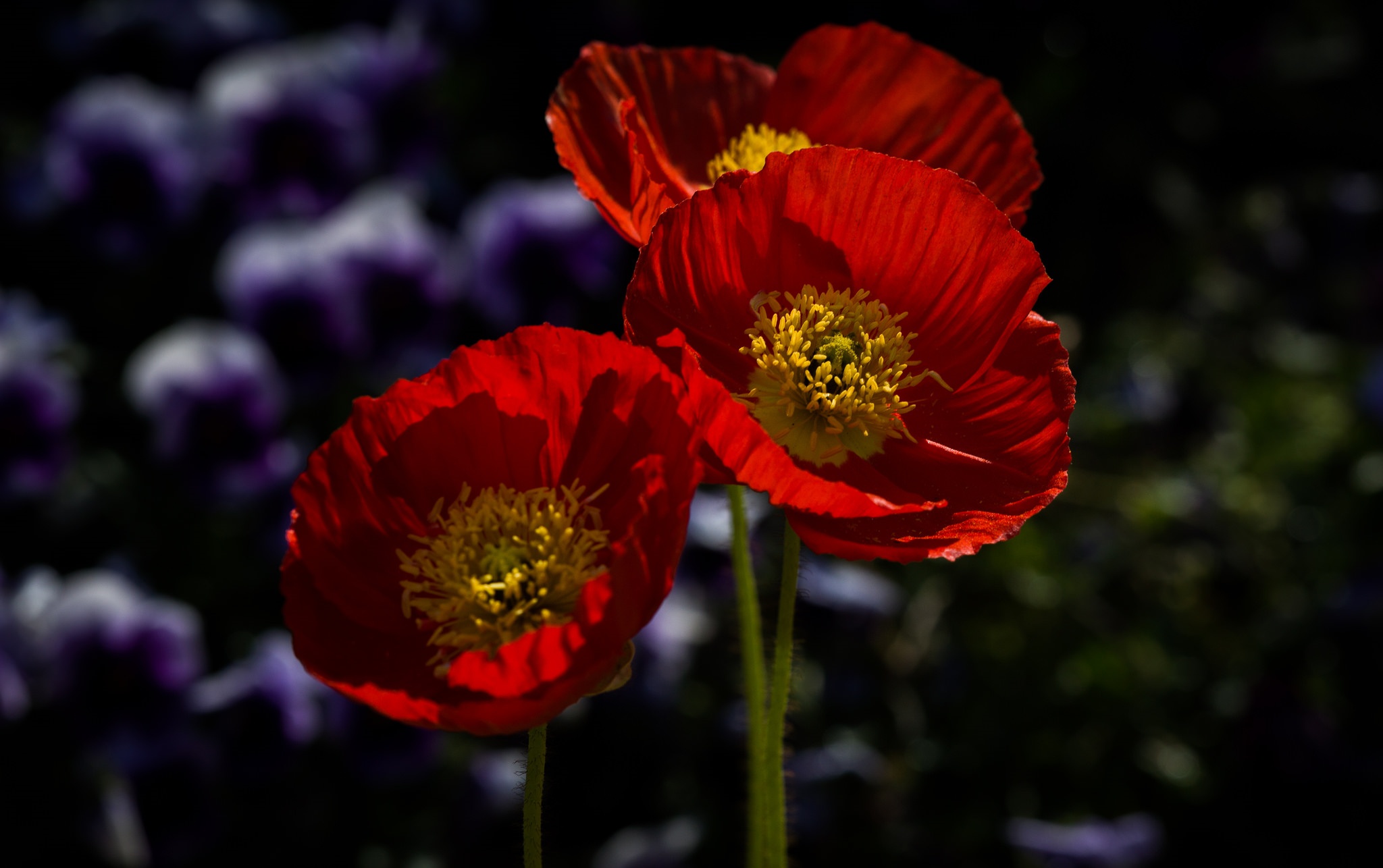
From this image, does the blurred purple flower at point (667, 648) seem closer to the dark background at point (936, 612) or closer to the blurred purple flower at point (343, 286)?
the dark background at point (936, 612)

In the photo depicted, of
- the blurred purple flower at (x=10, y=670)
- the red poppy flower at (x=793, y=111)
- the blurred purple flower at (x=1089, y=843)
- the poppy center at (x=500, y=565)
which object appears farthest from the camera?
the blurred purple flower at (x=1089, y=843)

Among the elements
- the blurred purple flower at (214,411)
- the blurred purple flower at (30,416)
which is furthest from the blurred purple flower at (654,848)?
the blurred purple flower at (30,416)

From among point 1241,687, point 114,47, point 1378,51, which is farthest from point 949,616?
point 1378,51

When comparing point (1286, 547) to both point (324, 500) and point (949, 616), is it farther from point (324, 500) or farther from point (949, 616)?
point (324, 500)

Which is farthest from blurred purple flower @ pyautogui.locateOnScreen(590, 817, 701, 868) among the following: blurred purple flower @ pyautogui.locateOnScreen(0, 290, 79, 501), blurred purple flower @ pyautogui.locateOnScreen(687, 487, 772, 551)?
blurred purple flower @ pyautogui.locateOnScreen(0, 290, 79, 501)

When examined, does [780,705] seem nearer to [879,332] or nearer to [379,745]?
[879,332]

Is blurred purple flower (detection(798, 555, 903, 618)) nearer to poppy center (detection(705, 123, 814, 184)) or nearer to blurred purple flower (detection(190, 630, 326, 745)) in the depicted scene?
blurred purple flower (detection(190, 630, 326, 745))
